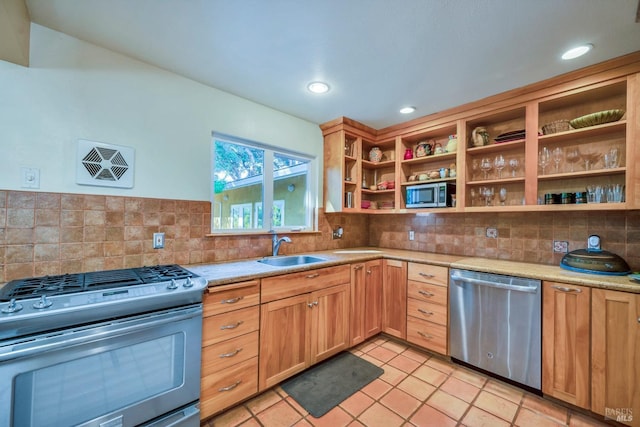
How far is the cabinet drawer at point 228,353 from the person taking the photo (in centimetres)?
157

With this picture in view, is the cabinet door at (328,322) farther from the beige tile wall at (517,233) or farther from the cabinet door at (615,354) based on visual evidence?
the cabinet door at (615,354)

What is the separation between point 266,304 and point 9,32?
79.4 inches

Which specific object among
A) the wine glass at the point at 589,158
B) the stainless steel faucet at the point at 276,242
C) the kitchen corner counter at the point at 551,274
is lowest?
the kitchen corner counter at the point at 551,274

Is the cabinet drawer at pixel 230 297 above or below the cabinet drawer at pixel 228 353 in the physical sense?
above

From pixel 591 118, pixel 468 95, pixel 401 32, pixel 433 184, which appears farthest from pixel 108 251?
pixel 591 118

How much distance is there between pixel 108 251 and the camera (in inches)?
68.6

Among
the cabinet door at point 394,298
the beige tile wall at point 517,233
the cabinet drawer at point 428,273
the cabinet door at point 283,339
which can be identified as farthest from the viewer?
the cabinet door at point 394,298

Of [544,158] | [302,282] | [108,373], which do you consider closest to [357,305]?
[302,282]

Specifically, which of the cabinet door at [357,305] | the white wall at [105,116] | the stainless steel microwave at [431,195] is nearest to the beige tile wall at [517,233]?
the stainless steel microwave at [431,195]

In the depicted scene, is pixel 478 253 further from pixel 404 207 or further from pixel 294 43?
pixel 294 43

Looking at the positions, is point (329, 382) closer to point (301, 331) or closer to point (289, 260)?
point (301, 331)

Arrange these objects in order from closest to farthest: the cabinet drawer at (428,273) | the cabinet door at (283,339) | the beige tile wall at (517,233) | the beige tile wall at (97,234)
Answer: the beige tile wall at (97,234)
the cabinet door at (283,339)
the beige tile wall at (517,233)
the cabinet drawer at (428,273)

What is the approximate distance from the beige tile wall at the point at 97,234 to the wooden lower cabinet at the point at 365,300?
113 cm

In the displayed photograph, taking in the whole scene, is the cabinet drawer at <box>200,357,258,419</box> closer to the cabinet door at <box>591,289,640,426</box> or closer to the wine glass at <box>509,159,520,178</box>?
the cabinet door at <box>591,289,640,426</box>
